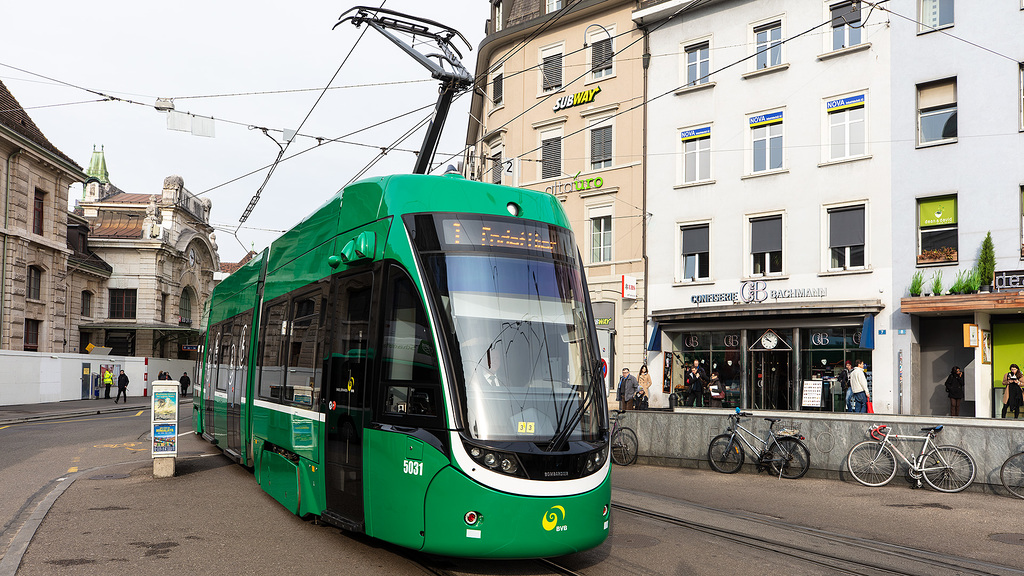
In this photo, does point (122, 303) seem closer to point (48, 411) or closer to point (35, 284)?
point (35, 284)

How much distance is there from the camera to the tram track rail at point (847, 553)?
7.72m

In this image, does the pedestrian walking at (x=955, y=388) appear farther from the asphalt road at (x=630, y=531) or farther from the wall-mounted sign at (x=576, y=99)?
the wall-mounted sign at (x=576, y=99)

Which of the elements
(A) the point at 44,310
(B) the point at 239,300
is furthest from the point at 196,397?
(A) the point at 44,310

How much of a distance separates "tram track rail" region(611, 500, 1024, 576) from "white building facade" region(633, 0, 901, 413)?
14069 mm

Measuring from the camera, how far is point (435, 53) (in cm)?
1553

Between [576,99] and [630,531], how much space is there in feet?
81.3

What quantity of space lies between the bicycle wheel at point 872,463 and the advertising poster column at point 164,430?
10263 millimetres

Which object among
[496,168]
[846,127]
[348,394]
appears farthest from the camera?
[496,168]

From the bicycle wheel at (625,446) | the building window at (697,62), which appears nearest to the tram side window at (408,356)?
the bicycle wheel at (625,446)

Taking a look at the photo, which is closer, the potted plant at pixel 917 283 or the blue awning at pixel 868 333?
the potted plant at pixel 917 283

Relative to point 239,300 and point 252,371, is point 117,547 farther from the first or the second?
point 239,300

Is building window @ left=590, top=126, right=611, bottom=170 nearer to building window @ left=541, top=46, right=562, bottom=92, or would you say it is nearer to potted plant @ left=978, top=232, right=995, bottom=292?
building window @ left=541, top=46, right=562, bottom=92

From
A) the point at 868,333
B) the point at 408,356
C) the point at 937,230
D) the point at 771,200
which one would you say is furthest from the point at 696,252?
the point at 408,356

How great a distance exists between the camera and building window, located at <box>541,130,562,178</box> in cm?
3297
